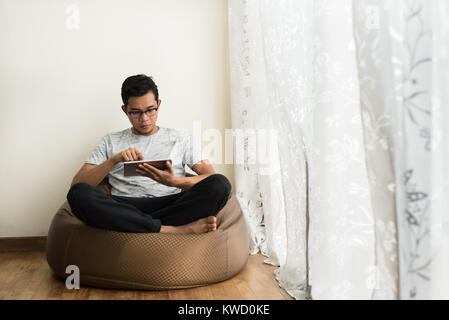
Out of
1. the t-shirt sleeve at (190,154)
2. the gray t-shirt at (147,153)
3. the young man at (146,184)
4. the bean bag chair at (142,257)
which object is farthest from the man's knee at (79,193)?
the t-shirt sleeve at (190,154)

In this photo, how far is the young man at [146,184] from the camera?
1964 millimetres

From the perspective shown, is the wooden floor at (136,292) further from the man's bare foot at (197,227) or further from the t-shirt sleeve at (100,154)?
the t-shirt sleeve at (100,154)

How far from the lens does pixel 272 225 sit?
2.28m

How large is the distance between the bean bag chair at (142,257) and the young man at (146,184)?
6 centimetres

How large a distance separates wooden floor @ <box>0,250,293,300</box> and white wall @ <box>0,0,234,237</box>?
670mm

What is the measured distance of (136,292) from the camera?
6.27 feet

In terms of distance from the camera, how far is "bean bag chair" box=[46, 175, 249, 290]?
1.89 metres

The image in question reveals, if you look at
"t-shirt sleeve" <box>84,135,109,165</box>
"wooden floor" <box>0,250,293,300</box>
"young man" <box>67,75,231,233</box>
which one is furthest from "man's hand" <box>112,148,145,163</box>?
"wooden floor" <box>0,250,293,300</box>

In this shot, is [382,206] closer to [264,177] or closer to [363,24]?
[363,24]

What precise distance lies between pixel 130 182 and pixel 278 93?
1.08 metres

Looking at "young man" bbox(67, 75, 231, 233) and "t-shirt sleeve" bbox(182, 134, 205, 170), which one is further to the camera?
"t-shirt sleeve" bbox(182, 134, 205, 170)

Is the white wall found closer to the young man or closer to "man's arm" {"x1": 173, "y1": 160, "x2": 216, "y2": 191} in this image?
the young man

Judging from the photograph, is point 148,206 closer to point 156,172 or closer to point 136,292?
point 156,172
